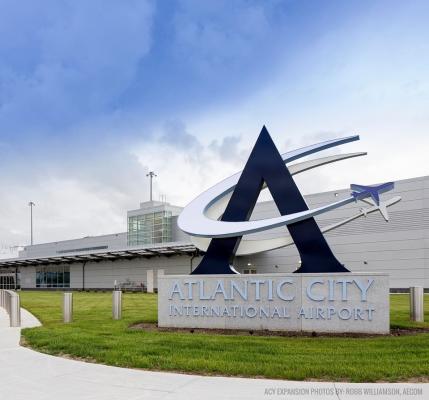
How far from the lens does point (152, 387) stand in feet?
22.3

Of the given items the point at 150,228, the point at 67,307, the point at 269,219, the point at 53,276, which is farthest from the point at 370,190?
the point at 53,276

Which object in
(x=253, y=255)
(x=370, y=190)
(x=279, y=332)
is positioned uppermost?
(x=370, y=190)

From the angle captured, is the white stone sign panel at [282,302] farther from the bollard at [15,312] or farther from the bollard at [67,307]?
the bollard at [15,312]

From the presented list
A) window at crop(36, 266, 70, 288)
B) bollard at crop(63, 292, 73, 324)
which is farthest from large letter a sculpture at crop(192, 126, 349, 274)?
window at crop(36, 266, 70, 288)

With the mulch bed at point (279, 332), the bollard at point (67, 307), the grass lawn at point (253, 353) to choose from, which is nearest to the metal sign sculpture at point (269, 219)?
the mulch bed at point (279, 332)

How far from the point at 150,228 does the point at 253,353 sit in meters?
56.8

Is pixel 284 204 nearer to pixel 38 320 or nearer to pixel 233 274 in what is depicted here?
pixel 233 274

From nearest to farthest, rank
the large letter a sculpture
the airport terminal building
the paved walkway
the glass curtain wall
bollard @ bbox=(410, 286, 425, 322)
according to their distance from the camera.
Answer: the paved walkway, the large letter a sculpture, bollard @ bbox=(410, 286, 425, 322), the airport terminal building, the glass curtain wall

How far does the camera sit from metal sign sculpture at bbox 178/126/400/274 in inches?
511

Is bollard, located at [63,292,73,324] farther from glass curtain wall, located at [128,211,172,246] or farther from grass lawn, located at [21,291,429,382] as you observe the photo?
glass curtain wall, located at [128,211,172,246]

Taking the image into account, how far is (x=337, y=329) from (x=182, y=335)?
12.7 ft

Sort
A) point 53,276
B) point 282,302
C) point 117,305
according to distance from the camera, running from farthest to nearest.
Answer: point 53,276 < point 117,305 < point 282,302

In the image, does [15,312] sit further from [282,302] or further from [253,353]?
[253,353]

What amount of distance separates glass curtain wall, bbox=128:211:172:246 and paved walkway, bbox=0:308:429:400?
180 ft
